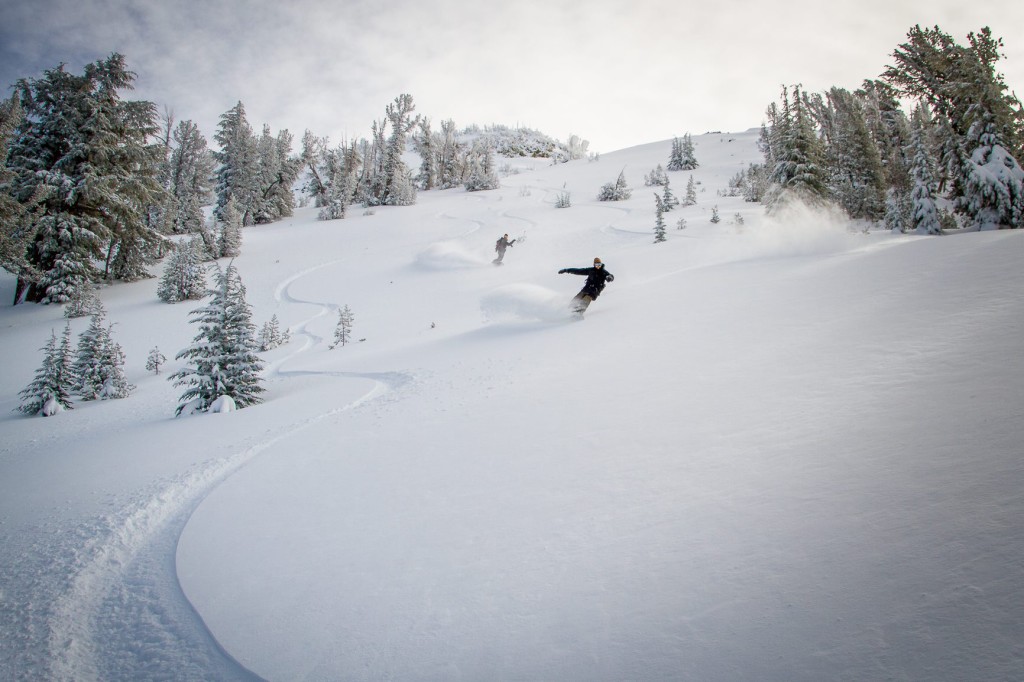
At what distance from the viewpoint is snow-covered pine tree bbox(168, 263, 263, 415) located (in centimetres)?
802

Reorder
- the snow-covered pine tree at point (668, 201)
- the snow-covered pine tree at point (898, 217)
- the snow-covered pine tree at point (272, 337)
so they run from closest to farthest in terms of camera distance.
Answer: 1. the snow-covered pine tree at point (272, 337)
2. the snow-covered pine tree at point (898, 217)
3. the snow-covered pine tree at point (668, 201)

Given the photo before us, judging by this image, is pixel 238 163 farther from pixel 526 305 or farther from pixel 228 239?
pixel 526 305

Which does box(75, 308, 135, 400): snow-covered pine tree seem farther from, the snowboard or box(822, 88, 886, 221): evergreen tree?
box(822, 88, 886, 221): evergreen tree

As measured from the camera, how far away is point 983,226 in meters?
15.9

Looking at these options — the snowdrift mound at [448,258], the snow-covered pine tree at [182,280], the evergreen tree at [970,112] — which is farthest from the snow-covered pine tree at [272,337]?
the evergreen tree at [970,112]

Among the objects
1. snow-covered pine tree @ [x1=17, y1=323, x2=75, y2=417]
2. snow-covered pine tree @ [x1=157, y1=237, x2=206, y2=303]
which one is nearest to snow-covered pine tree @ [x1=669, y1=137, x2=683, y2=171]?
snow-covered pine tree @ [x1=157, y1=237, x2=206, y2=303]

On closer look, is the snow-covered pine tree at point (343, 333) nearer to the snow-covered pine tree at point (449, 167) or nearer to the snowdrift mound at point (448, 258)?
the snowdrift mound at point (448, 258)

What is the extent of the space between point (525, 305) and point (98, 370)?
33.6 ft

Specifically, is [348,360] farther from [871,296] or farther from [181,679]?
[871,296]

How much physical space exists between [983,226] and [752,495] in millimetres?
20984

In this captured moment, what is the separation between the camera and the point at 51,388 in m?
9.78

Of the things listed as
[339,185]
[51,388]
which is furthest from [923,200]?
[339,185]

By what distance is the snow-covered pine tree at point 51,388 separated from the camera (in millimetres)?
9484

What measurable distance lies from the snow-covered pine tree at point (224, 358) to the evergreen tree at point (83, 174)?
1727 cm
